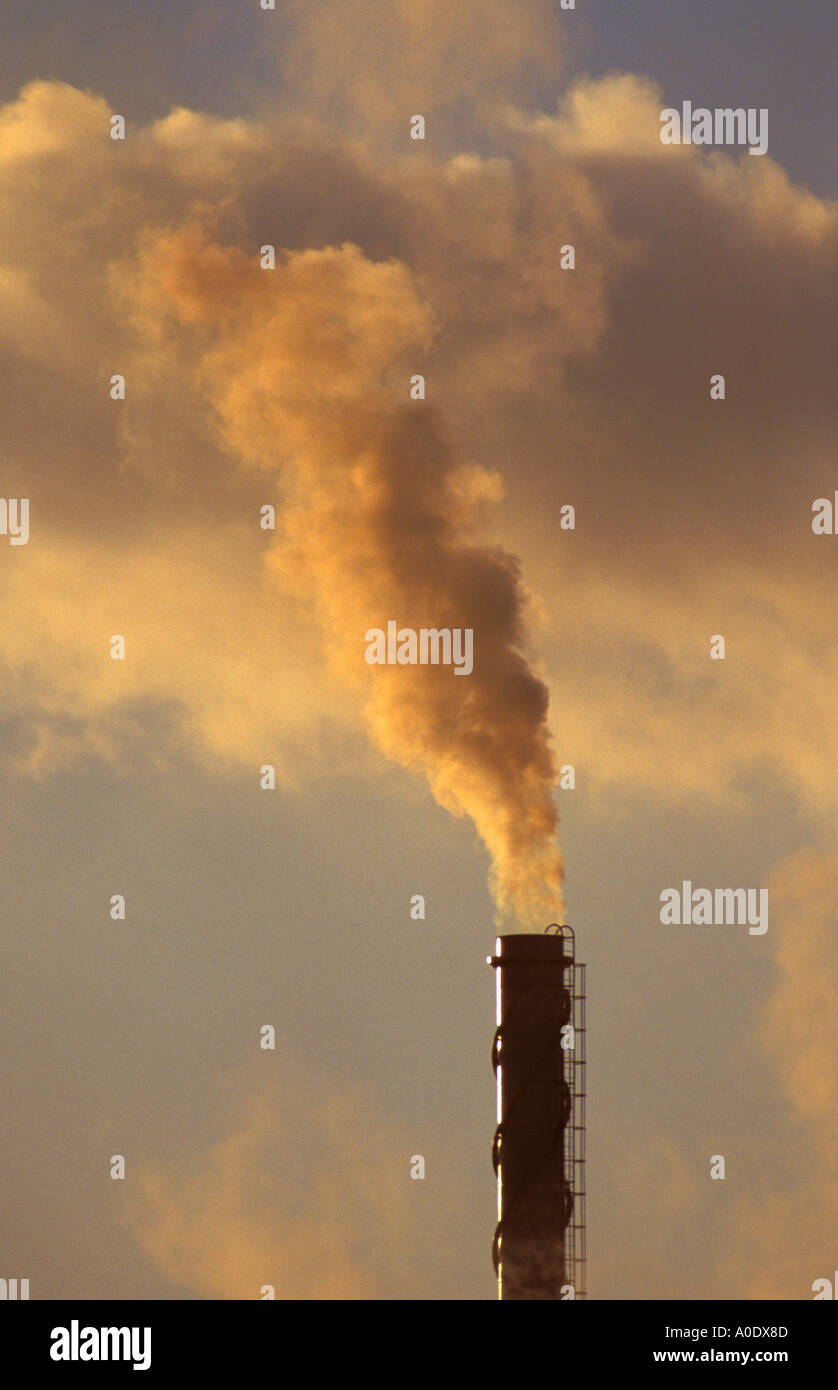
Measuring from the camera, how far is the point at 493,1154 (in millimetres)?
58625

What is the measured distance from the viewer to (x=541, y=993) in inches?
2280

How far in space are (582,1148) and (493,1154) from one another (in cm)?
168

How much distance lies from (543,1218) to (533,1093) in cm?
231
